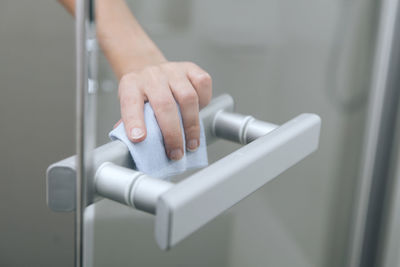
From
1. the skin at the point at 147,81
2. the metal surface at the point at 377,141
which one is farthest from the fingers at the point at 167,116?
the metal surface at the point at 377,141

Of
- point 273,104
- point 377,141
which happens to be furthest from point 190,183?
point 377,141

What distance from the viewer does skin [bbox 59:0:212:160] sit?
0.35 metres

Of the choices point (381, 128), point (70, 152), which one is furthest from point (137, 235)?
point (381, 128)

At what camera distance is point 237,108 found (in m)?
0.47

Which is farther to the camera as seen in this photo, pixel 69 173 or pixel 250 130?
pixel 250 130

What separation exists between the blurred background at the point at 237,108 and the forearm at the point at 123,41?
2 cm

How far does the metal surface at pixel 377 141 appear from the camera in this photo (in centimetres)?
65

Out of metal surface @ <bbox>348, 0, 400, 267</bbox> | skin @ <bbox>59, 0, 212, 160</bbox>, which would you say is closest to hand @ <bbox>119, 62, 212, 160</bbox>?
skin @ <bbox>59, 0, 212, 160</bbox>

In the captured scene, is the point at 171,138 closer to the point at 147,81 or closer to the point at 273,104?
the point at 147,81

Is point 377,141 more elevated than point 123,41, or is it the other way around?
point 123,41

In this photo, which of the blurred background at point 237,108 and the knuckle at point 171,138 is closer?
the knuckle at point 171,138

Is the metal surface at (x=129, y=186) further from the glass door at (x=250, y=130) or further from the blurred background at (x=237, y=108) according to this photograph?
the blurred background at (x=237, y=108)

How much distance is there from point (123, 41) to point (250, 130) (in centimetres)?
14

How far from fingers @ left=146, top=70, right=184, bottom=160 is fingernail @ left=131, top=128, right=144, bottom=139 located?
17 mm
